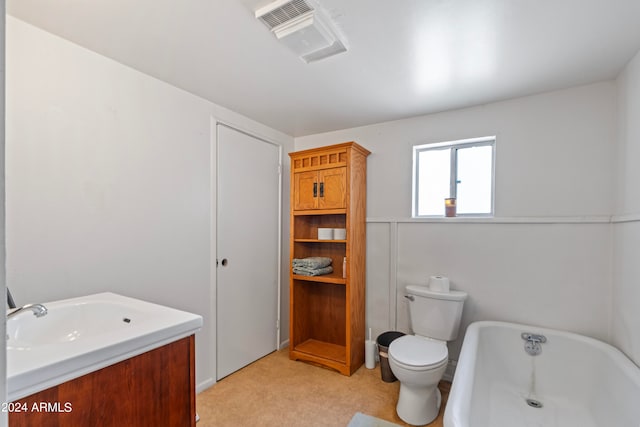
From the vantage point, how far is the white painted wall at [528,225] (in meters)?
1.98

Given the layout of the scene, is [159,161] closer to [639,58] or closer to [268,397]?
[268,397]

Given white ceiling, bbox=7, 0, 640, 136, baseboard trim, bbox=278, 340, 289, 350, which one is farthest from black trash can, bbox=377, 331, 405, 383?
white ceiling, bbox=7, 0, 640, 136

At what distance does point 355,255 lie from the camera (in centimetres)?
259

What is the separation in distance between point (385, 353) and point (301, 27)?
2.35 metres

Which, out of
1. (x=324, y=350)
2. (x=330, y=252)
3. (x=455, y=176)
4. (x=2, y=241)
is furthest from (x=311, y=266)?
(x=2, y=241)

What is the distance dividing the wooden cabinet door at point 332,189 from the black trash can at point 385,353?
120 cm

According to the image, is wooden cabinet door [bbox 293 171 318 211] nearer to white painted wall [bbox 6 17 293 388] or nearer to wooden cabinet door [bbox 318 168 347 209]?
wooden cabinet door [bbox 318 168 347 209]

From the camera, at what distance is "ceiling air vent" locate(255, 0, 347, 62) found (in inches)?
50.8

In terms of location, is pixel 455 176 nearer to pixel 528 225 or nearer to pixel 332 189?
pixel 528 225

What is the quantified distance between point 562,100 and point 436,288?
1.60m

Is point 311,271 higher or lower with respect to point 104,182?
lower

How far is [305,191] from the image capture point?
2.79 m

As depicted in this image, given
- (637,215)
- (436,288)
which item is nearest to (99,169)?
(436,288)

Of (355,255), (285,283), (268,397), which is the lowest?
(268,397)
